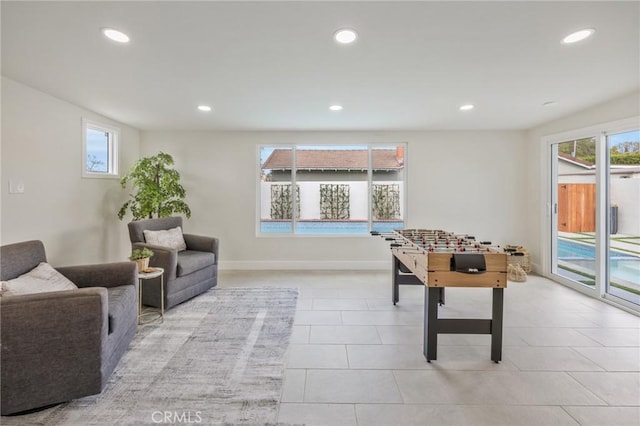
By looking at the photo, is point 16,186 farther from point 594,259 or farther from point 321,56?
point 594,259

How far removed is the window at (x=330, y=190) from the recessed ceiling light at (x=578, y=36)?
10.1 feet

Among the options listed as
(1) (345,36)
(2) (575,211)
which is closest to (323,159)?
(1) (345,36)

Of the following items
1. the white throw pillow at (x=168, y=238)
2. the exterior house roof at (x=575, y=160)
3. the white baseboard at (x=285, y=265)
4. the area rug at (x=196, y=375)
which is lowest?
the area rug at (x=196, y=375)

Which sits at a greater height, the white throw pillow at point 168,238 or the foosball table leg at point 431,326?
the white throw pillow at point 168,238

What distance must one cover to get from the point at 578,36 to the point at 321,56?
178cm

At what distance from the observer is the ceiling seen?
6.03ft

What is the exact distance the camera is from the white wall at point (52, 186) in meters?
2.95

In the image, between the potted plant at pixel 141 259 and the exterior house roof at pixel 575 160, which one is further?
the exterior house roof at pixel 575 160

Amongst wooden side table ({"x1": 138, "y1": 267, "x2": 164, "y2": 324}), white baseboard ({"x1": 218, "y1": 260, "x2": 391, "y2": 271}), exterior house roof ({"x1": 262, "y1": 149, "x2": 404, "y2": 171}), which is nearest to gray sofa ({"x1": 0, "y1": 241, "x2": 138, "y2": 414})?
wooden side table ({"x1": 138, "y1": 267, "x2": 164, "y2": 324})

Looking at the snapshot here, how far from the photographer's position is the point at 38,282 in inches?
83.7

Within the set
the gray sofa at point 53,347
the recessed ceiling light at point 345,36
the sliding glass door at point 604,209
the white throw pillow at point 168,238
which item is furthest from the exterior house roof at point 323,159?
the gray sofa at point 53,347

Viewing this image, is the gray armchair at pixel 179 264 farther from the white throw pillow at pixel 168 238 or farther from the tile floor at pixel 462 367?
the tile floor at pixel 462 367

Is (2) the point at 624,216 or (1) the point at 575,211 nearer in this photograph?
(2) the point at 624,216

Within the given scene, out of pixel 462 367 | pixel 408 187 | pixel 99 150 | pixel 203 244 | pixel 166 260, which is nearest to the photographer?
pixel 462 367
